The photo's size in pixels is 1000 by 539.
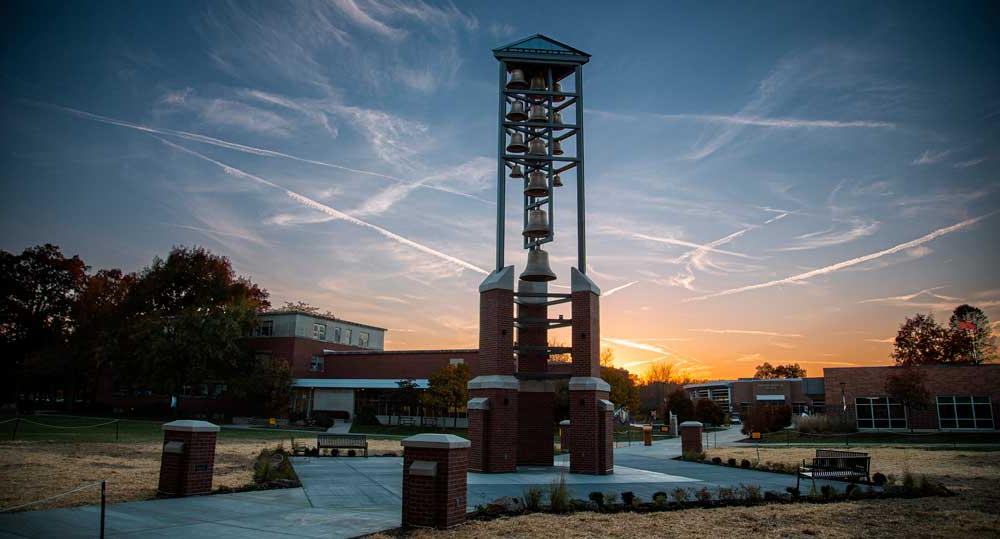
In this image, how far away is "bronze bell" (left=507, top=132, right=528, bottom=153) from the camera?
22.6 meters

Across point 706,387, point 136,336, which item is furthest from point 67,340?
point 706,387

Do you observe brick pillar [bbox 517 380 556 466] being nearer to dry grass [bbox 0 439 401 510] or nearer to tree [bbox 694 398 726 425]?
dry grass [bbox 0 439 401 510]

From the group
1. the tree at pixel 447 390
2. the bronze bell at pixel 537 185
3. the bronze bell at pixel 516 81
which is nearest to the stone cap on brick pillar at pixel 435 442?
the bronze bell at pixel 537 185

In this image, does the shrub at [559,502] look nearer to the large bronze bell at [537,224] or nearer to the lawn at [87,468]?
the lawn at [87,468]

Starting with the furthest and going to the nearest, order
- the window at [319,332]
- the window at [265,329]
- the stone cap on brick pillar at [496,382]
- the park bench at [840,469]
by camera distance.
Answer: the window at [319,332] < the window at [265,329] < the stone cap on brick pillar at [496,382] < the park bench at [840,469]

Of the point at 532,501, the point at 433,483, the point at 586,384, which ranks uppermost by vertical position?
the point at 586,384

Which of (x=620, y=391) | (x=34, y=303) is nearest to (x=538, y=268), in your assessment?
(x=620, y=391)

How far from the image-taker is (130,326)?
190 feet

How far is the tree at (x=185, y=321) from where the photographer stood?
53.6 meters

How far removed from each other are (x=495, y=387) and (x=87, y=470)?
10818mm

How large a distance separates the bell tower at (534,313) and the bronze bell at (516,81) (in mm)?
32

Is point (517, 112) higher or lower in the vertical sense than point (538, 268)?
higher

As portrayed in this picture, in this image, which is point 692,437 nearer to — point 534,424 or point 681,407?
point 534,424

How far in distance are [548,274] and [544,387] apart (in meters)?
3.56
